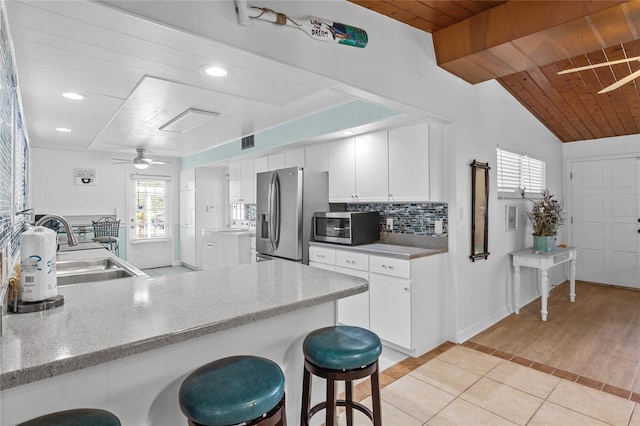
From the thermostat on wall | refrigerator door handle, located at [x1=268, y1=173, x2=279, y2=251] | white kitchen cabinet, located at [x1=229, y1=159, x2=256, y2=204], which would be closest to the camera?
refrigerator door handle, located at [x1=268, y1=173, x2=279, y2=251]

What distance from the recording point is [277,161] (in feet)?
15.9

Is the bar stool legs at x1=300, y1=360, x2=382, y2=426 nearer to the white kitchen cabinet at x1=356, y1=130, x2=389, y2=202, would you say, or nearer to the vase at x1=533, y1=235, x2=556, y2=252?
the white kitchen cabinet at x1=356, y1=130, x2=389, y2=202

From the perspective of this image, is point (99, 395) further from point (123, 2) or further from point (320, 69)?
point (320, 69)

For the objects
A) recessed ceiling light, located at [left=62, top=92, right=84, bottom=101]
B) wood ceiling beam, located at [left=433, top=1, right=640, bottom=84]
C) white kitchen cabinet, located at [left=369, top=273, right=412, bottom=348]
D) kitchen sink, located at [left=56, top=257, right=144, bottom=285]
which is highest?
wood ceiling beam, located at [left=433, top=1, right=640, bottom=84]

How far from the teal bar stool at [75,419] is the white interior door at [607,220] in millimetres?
6723

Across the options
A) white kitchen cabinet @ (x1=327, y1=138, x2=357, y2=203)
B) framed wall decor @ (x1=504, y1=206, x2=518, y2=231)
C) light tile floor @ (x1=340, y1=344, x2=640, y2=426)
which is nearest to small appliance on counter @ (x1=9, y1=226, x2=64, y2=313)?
light tile floor @ (x1=340, y1=344, x2=640, y2=426)

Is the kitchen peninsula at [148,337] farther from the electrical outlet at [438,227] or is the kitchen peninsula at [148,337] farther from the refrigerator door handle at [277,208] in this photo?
Answer: the refrigerator door handle at [277,208]

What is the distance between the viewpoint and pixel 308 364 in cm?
154

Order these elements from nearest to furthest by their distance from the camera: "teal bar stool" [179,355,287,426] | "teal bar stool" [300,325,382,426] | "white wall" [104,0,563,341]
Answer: "teal bar stool" [179,355,287,426], "teal bar stool" [300,325,382,426], "white wall" [104,0,563,341]

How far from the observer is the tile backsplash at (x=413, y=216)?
3494 millimetres

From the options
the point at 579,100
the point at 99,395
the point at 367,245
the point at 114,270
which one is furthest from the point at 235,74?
the point at 579,100

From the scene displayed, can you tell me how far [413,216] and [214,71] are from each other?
2.43 m

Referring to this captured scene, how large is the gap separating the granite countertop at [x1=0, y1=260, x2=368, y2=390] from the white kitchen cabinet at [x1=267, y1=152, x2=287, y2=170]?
291cm

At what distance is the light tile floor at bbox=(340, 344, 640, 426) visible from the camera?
2.14 m
